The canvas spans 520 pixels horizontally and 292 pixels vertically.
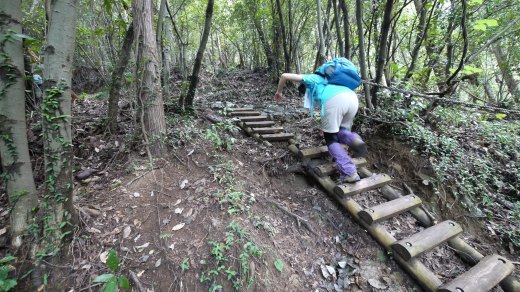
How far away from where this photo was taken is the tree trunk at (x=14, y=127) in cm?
205

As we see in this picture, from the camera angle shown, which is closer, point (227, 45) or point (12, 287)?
point (12, 287)

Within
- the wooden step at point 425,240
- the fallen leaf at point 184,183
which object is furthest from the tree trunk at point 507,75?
the fallen leaf at point 184,183

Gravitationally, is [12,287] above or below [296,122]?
below

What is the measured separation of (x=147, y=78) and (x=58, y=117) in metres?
1.74

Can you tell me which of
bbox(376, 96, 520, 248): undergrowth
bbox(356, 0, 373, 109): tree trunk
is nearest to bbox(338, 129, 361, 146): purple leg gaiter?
bbox(376, 96, 520, 248): undergrowth

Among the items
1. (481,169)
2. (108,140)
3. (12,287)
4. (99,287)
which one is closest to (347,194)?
(481,169)

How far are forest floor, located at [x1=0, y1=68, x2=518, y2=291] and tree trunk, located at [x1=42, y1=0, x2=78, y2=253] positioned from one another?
0.32 meters

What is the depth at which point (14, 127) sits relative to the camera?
2.23 meters

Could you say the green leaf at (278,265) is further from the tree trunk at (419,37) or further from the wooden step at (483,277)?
the tree trunk at (419,37)

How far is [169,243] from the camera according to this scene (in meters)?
2.67

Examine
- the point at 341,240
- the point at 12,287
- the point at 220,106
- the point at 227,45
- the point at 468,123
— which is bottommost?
the point at 341,240

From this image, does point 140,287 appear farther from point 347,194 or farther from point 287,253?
point 347,194

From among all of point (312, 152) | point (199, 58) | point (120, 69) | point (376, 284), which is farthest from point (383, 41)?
point (120, 69)

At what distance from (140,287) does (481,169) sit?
17.6ft
